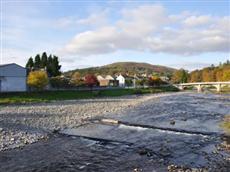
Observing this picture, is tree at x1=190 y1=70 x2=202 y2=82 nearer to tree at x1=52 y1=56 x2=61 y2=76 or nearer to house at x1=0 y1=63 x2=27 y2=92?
tree at x1=52 y1=56 x2=61 y2=76

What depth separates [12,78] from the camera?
67438mm

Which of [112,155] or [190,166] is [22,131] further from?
[190,166]

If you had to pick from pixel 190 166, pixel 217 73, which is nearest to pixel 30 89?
pixel 190 166

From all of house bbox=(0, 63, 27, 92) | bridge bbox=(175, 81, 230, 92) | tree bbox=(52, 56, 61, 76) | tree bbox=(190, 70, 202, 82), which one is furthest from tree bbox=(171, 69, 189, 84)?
house bbox=(0, 63, 27, 92)

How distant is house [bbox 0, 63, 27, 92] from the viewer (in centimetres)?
6588

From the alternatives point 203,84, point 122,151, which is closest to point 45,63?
point 203,84

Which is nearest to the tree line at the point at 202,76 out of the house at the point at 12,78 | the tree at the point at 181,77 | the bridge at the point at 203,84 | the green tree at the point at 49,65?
the tree at the point at 181,77

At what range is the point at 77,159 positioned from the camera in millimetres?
19234

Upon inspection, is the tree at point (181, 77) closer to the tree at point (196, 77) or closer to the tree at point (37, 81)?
the tree at point (196, 77)

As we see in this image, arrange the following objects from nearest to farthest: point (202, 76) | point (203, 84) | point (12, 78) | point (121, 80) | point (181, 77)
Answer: point (12, 78) → point (203, 84) → point (121, 80) → point (181, 77) → point (202, 76)

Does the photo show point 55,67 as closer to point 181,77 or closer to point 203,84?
point 203,84

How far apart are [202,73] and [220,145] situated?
543 ft

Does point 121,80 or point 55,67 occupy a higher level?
point 55,67

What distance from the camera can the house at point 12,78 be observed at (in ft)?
216
